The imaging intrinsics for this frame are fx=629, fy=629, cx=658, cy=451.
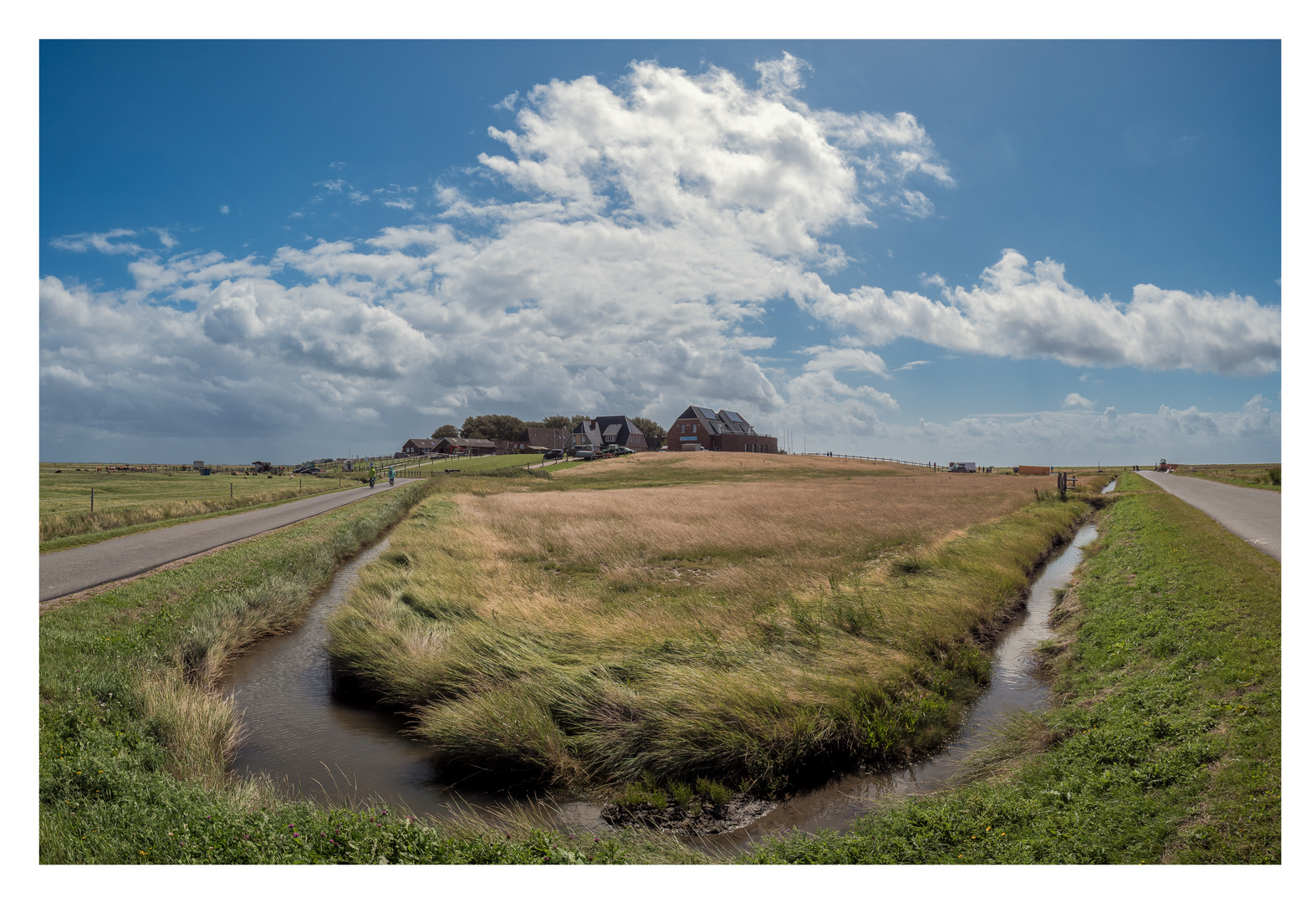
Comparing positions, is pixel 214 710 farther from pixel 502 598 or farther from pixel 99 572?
pixel 99 572

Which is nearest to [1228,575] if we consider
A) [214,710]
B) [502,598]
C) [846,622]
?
[846,622]

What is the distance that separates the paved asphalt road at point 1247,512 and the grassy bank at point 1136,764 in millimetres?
6935

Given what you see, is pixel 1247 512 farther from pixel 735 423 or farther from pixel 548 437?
pixel 548 437

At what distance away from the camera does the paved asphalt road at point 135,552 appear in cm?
1662

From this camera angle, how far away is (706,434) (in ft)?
436

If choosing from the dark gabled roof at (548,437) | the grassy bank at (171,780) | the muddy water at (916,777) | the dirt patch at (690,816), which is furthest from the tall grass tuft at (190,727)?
the dark gabled roof at (548,437)

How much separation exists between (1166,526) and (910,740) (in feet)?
64.5

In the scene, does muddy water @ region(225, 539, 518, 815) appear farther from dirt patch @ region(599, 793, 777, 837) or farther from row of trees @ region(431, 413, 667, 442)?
row of trees @ region(431, 413, 667, 442)

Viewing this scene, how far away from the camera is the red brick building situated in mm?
132875

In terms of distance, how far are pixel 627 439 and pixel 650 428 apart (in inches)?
1394

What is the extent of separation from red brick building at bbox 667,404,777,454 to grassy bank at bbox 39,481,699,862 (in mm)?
116544

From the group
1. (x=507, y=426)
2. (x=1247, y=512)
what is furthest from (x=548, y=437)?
(x=1247, y=512)

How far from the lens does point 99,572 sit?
1744 cm

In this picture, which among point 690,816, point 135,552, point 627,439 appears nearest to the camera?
point 690,816
